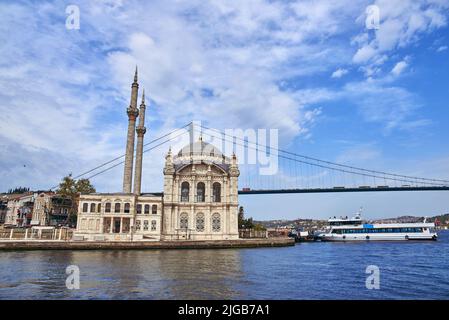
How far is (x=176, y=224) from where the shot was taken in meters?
66.1

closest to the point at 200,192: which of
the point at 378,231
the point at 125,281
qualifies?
the point at 378,231

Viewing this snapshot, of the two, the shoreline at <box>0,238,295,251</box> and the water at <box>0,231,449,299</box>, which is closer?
the water at <box>0,231,449,299</box>

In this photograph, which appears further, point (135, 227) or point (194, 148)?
point (194, 148)

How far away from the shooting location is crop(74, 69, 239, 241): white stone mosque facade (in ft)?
199

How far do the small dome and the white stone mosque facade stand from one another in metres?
0.81

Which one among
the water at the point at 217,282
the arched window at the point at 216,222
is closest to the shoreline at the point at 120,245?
the arched window at the point at 216,222

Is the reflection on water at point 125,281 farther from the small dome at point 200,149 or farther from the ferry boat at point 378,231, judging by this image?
the ferry boat at point 378,231

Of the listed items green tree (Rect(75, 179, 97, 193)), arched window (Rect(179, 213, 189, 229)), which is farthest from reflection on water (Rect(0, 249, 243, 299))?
green tree (Rect(75, 179, 97, 193))

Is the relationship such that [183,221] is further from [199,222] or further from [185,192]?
[185,192]

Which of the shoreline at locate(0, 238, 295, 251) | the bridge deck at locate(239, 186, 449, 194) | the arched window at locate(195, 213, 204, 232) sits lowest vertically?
the shoreline at locate(0, 238, 295, 251)

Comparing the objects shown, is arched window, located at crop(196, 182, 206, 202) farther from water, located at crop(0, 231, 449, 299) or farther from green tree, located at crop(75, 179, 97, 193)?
water, located at crop(0, 231, 449, 299)
